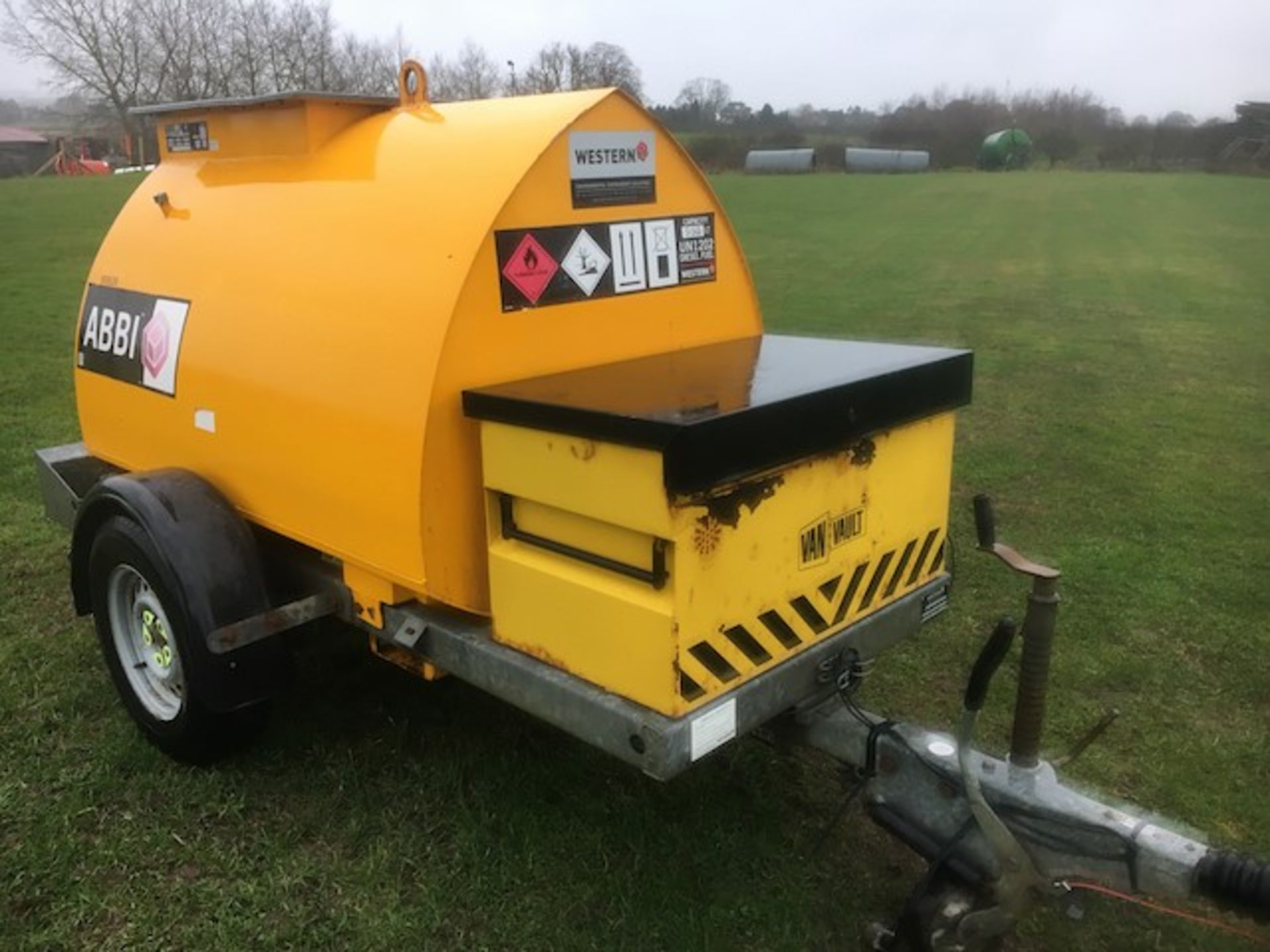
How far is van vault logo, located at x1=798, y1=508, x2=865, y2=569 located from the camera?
2.68m

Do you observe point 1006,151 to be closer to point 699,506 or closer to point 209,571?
point 209,571

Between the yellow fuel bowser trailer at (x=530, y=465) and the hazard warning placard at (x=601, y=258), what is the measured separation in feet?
0.03

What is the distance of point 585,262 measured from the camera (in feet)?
10.0

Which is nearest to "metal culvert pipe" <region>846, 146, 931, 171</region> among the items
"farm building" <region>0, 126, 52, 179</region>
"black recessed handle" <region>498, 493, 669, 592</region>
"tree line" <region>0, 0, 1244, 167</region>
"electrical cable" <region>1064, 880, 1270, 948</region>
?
"tree line" <region>0, 0, 1244, 167</region>

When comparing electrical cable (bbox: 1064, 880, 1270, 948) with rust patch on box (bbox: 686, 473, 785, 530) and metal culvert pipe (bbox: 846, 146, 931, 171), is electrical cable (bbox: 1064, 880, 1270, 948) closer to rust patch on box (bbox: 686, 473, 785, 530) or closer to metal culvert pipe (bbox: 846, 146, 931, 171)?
rust patch on box (bbox: 686, 473, 785, 530)

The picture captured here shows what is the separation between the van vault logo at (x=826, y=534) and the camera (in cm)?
268

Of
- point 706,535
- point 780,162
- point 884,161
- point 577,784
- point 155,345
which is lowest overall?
point 577,784

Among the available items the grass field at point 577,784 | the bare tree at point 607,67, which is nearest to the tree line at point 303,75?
the bare tree at point 607,67

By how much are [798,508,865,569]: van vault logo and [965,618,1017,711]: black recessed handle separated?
47cm

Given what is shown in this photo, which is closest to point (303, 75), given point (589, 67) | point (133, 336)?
point (589, 67)

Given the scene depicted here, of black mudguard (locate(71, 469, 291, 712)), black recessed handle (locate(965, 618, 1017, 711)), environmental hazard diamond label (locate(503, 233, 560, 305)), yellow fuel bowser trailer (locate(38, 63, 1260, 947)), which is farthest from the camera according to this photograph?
black mudguard (locate(71, 469, 291, 712))

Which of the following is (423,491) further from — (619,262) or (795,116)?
(795,116)

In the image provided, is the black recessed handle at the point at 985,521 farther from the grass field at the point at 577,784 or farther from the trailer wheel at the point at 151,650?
the trailer wheel at the point at 151,650

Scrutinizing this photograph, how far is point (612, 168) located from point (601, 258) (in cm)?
25
